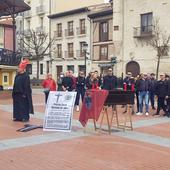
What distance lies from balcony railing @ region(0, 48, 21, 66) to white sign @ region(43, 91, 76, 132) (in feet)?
45.1

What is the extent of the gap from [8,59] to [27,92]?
12.4 meters

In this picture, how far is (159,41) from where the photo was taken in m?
40.9

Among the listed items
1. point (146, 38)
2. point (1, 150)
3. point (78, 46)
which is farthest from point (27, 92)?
point (78, 46)

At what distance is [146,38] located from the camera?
42.6 m

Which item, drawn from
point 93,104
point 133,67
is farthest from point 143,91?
point 133,67

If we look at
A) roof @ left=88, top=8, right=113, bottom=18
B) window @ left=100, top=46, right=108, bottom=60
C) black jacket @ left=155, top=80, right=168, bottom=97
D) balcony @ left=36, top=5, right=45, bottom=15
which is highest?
A: balcony @ left=36, top=5, right=45, bottom=15

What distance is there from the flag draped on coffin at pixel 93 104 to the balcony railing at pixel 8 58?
1408 centimetres

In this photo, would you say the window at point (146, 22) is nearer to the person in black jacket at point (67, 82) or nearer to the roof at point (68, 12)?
the roof at point (68, 12)

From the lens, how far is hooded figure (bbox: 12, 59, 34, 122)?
1297cm

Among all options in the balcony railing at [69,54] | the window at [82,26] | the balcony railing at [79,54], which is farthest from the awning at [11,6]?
the balcony railing at [69,54]

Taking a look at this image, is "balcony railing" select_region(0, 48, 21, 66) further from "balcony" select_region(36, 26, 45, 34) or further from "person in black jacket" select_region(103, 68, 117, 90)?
"balcony" select_region(36, 26, 45, 34)

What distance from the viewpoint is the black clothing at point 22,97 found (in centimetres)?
1297

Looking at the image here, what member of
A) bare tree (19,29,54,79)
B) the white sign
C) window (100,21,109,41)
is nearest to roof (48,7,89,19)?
bare tree (19,29,54,79)

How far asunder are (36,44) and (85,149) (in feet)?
157
